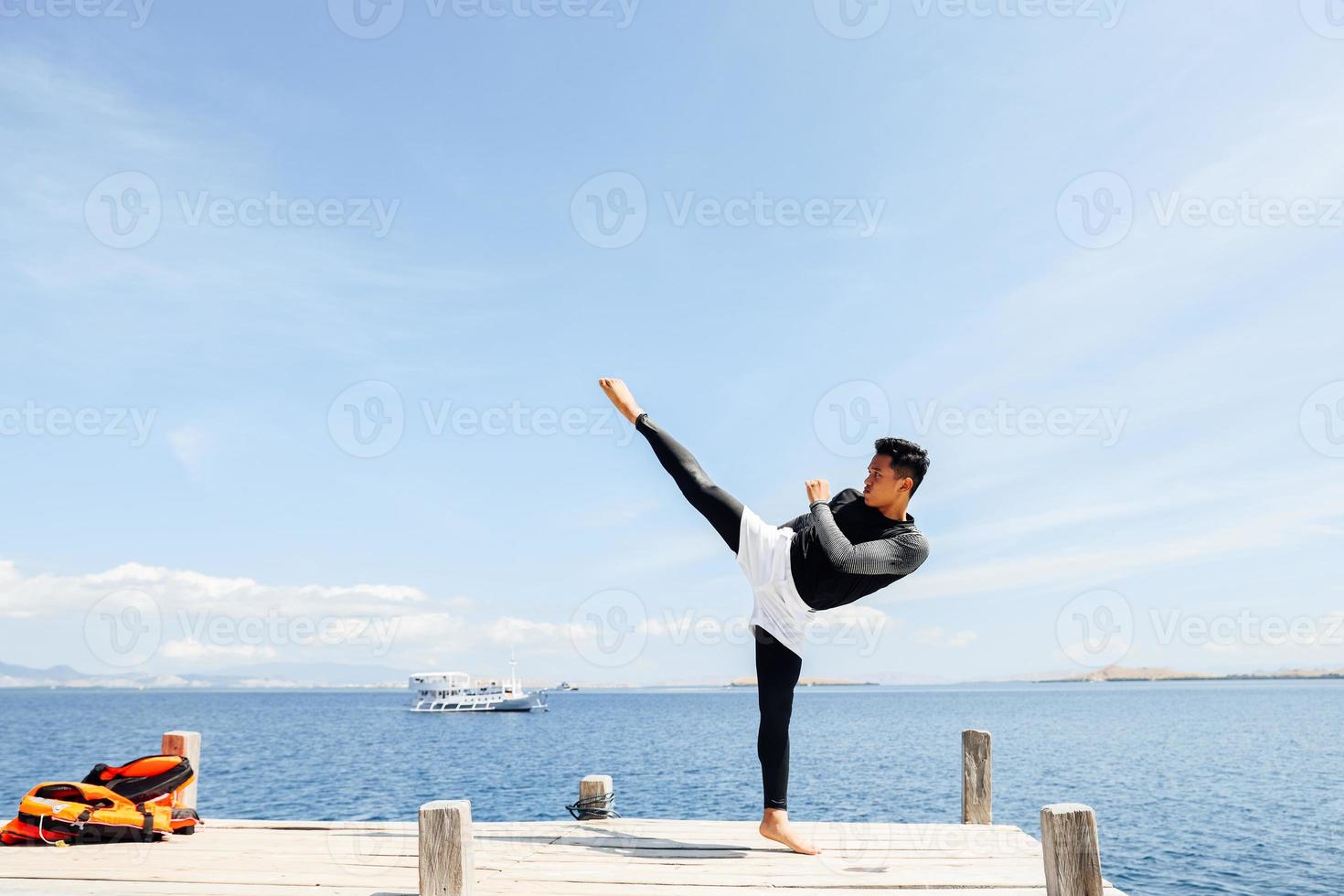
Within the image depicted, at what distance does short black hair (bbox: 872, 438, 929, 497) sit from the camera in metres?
6.07

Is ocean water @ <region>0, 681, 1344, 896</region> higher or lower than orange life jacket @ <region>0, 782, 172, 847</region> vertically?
lower

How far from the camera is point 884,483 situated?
612 cm

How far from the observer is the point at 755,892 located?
18.3ft

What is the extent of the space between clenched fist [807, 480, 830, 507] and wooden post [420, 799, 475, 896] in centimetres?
298

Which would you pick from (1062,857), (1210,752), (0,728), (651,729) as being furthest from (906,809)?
(0,728)

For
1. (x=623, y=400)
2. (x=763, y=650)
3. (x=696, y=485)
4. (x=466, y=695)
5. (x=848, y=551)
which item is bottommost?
(x=466, y=695)

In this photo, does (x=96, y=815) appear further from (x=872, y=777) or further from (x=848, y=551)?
(x=872, y=777)

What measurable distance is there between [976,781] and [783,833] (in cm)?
345

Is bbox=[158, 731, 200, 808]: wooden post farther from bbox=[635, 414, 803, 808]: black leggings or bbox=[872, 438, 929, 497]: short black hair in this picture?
bbox=[872, 438, 929, 497]: short black hair

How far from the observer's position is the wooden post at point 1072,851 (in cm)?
502

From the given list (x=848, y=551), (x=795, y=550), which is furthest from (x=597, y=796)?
(x=848, y=551)

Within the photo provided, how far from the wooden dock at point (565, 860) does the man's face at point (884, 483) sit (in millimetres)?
2182

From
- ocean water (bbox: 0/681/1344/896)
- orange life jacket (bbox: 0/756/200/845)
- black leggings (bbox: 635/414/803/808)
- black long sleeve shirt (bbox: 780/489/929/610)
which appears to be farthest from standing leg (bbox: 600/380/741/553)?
ocean water (bbox: 0/681/1344/896)

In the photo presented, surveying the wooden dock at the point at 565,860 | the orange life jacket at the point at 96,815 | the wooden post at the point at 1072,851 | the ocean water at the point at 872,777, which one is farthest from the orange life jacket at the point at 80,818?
the ocean water at the point at 872,777
